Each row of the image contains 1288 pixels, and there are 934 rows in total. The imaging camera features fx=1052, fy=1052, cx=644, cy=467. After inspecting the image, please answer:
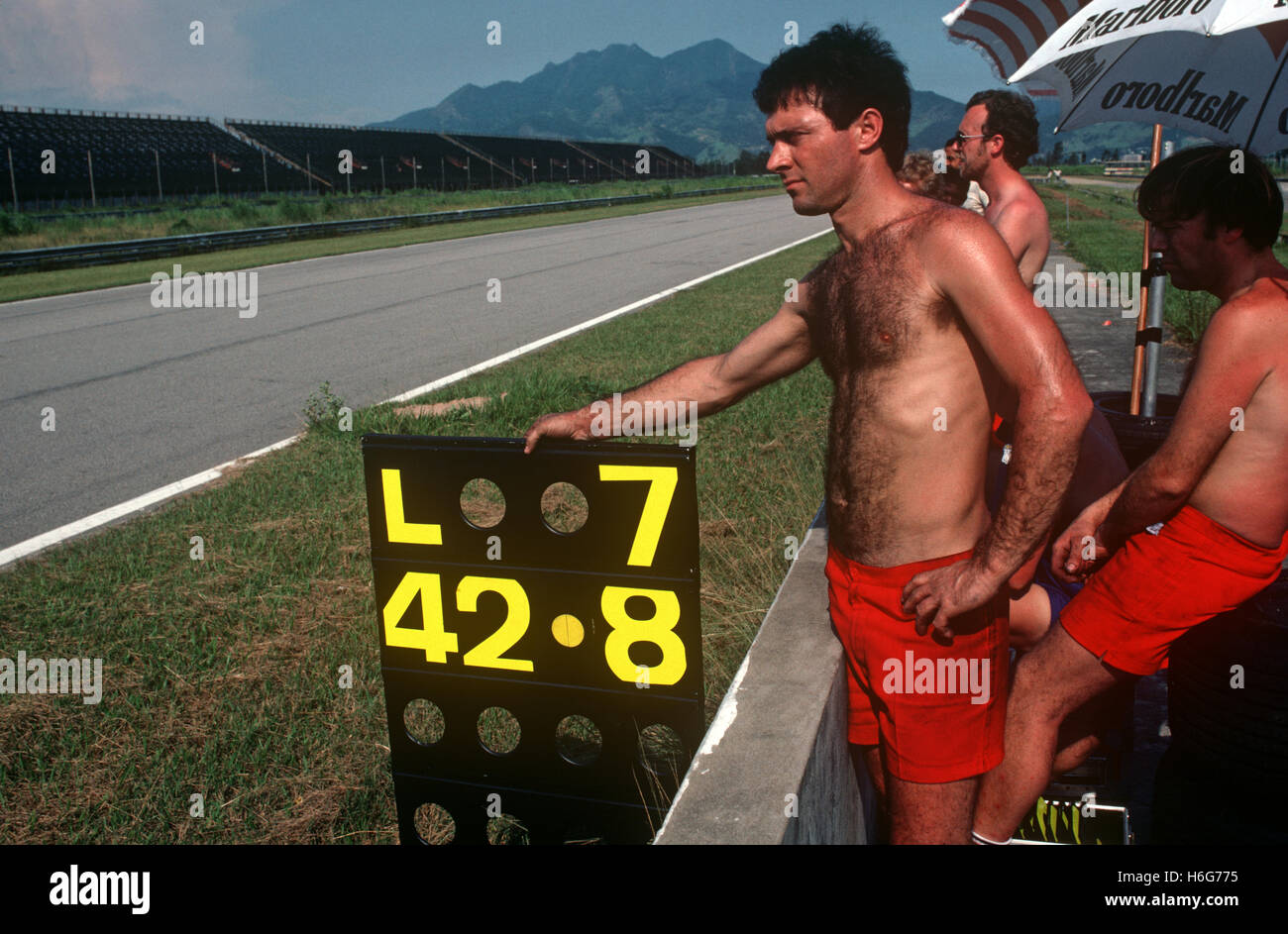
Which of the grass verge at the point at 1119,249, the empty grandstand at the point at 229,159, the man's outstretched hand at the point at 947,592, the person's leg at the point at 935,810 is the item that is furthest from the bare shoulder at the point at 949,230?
the empty grandstand at the point at 229,159

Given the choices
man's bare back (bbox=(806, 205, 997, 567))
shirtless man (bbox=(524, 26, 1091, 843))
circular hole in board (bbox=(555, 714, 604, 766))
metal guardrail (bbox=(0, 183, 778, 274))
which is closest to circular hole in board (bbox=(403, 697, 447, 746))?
circular hole in board (bbox=(555, 714, 604, 766))

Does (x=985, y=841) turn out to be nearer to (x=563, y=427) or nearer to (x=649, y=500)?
(x=649, y=500)

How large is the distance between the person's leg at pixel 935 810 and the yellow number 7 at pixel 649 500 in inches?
33.6

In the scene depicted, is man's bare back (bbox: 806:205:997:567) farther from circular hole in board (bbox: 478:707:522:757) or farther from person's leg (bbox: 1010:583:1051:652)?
circular hole in board (bbox: 478:707:522:757)

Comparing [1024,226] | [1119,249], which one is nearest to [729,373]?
[1024,226]

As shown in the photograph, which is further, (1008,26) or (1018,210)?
(1008,26)

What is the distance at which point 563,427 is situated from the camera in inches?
114

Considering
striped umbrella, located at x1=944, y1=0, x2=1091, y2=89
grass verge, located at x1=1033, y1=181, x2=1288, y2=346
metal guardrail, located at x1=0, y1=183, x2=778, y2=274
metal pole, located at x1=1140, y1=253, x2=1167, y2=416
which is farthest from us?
metal guardrail, located at x1=0, y1=183, x2=778, y2=274

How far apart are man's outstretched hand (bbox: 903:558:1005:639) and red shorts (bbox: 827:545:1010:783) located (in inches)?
1.5

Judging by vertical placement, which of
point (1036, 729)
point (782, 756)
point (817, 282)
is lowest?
point (1036, 729)

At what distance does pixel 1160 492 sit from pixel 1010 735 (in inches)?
29.8

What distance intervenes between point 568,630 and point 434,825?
90 centimetres

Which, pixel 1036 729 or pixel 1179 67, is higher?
pixel 1179 67

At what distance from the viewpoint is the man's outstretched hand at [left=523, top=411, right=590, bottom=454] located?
9.43ft
